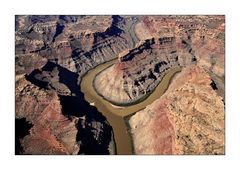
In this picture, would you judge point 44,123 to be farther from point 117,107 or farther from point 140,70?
point 140,70

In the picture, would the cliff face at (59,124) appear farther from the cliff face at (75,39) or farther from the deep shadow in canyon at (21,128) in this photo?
the cliff face at (75,39)

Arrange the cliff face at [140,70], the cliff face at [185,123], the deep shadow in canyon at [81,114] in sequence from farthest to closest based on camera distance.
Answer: the cliff face at [140,70]
the deep shadow in canyon at [81,114]
the cliff face at [185,123]

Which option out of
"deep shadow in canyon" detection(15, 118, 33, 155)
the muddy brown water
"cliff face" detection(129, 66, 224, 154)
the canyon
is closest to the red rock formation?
the canyon

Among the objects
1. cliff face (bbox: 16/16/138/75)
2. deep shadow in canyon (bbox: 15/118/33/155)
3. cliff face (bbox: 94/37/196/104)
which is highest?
cliff face (bbox: 16/16/138/75)

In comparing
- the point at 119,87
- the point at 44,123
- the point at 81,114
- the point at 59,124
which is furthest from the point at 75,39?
the point at 59,124

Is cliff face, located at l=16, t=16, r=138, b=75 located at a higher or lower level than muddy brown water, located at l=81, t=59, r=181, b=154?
higher

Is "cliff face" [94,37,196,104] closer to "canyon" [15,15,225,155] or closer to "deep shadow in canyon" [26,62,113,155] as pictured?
"canyon" [15,15,225,155]

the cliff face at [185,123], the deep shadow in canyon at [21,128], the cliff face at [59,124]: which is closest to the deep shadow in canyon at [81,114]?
the cliff face at [59,124]
